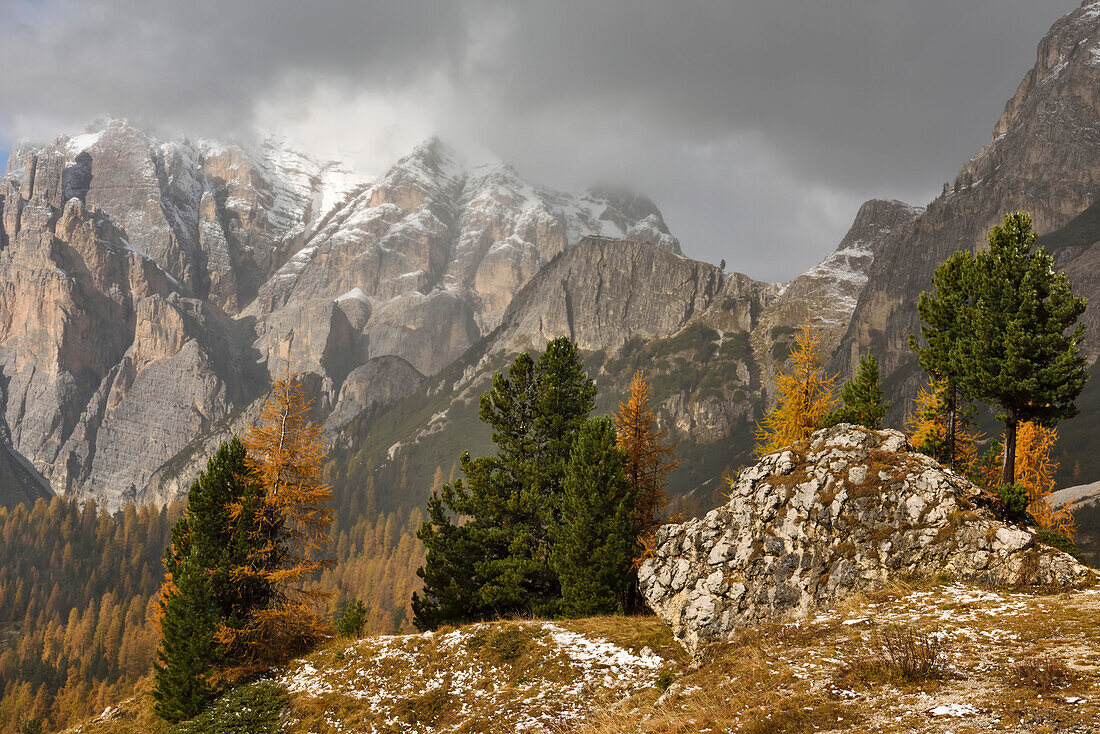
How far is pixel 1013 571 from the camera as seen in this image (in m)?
21.8

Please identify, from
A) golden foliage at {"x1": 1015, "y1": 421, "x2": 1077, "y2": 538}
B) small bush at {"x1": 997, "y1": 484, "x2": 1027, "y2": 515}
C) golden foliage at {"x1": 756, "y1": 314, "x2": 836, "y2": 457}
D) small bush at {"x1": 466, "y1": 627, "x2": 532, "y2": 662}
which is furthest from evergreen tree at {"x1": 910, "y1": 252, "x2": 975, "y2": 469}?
small bush at {"x1": 466, "y1": 627, "x2": 532, "y2": 662}

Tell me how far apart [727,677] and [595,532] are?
17.5 metres

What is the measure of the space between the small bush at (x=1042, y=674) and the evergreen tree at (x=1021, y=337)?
21.3 metres

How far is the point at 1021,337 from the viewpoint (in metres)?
30.1

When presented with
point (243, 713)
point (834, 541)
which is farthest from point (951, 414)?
point (243, 713)

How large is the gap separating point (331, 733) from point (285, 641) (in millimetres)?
11770

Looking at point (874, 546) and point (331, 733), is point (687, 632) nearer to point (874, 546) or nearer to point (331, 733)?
point (874, 546)

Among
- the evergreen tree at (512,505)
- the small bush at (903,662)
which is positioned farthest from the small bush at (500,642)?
the small bush at (903,662)

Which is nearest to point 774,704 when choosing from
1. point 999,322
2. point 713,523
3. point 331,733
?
point 713,523

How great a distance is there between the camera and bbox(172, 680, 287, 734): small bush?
27125mm

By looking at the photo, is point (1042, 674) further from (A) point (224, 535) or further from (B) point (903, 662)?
(A) point (224, 535)

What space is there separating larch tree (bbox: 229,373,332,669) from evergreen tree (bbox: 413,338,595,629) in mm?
8340

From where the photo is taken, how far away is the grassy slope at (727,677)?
492 inches

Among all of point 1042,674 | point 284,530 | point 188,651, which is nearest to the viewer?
point 1042,674
